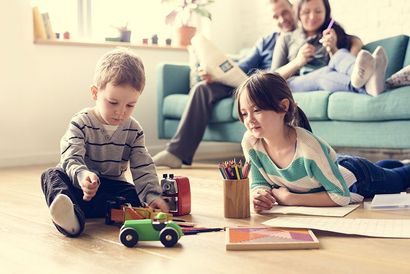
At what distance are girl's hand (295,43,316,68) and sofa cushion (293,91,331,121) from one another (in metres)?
0.20

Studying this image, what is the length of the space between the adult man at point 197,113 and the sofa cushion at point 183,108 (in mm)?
44

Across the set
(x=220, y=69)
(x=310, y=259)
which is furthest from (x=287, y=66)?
(x=310, y=259)

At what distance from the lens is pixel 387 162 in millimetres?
2459

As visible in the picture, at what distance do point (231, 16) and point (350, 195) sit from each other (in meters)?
3.09

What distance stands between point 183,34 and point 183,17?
5.4 inches

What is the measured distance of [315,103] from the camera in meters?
3.17

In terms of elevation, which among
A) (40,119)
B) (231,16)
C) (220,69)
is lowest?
(40,119)

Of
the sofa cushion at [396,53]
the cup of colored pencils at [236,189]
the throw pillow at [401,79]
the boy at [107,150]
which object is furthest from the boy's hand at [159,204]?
the sofa cushion at [396,53]

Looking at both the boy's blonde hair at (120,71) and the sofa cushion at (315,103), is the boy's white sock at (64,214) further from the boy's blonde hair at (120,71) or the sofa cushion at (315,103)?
the sofa cushion at (315,103)

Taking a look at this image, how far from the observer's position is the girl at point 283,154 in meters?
1.83

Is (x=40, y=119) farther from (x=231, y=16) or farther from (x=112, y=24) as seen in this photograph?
(x=231, y=16)

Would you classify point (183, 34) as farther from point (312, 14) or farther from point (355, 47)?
point (355, 47)

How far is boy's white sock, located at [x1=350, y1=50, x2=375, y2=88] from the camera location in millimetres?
2857

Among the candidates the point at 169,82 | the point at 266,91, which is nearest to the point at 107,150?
the point at 266,91
